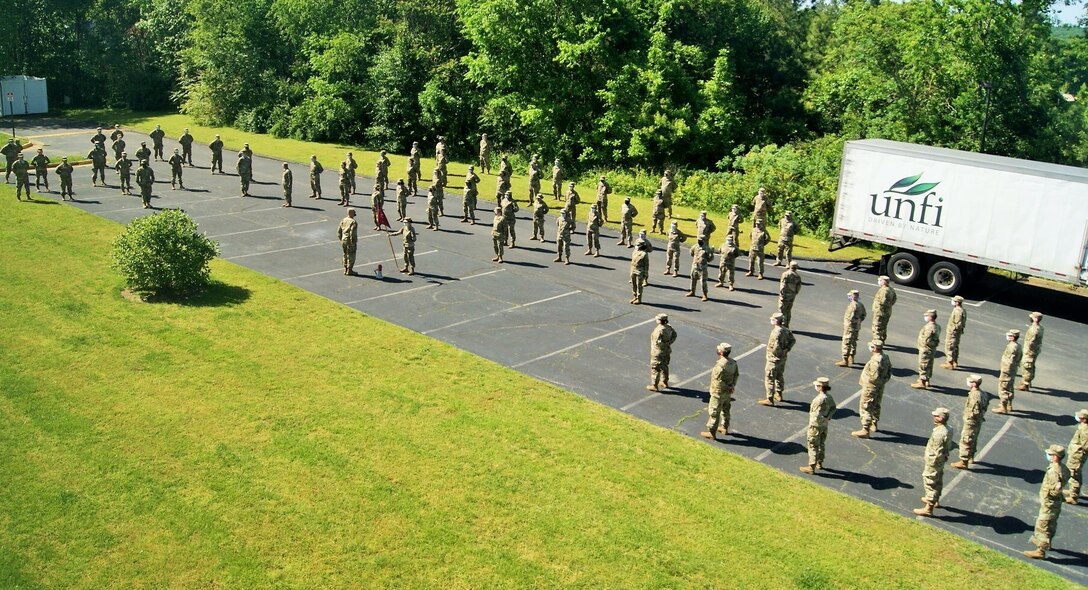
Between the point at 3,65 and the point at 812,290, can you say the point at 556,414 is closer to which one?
the point at 812,290

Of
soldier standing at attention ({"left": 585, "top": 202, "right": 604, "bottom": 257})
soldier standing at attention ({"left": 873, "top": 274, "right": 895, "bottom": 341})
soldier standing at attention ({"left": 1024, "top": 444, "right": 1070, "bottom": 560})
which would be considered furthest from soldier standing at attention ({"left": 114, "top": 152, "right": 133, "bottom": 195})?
soldier standing at attention ({"left": 1024, "top": 444, "right": 1070, "bottom": 560})

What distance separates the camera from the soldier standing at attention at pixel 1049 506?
12148 millimetres

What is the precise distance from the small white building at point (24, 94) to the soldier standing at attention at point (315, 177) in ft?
97.4

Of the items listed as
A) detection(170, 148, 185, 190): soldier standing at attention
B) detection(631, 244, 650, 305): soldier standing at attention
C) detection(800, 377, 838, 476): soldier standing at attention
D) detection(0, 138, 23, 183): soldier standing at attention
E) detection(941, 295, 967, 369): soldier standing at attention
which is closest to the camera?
detection(800, 377, 838, 476): soldier standing at attention

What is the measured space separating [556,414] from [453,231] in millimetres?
13891

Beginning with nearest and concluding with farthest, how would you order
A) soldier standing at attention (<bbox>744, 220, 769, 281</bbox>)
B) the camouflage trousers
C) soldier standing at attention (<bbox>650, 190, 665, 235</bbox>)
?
the camouflage trousers, soldier standing at attention (<bbox>744, 220, 769, 281</bbox>), soldier standing at attention (<bbox>650, 190, 665, 235</bbox>)

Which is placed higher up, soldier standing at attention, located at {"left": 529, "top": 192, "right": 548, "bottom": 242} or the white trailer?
the white trailer

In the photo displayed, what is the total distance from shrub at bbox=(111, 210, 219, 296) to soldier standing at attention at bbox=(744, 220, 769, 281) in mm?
13578

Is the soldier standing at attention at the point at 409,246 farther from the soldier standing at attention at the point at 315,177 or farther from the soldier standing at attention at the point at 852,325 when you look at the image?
the soldier standing at attention at the point at 852,325

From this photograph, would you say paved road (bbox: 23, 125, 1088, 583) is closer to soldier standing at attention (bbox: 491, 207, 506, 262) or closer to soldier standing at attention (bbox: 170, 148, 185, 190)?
soldier standing at attention (bbox: 491, 207, 506, 262)

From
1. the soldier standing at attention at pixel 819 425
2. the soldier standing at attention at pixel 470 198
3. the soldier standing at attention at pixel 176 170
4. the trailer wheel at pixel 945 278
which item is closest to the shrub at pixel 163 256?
the soldier standing at attention at pixel 470 198

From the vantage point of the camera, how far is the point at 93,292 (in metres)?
21.2

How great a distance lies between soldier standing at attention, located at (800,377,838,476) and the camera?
1404 cm

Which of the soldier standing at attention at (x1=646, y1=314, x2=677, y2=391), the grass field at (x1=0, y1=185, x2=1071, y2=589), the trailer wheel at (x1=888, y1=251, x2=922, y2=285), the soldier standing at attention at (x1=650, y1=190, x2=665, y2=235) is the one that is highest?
the soldier standing at attention at (x1=650, y1=190, x2=665, y2=235)
